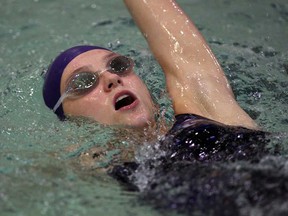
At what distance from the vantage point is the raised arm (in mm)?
2434

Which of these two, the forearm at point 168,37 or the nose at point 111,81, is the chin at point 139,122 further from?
the forearm at point 168,37

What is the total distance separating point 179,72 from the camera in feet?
8.34

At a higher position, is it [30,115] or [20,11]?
[30,115]

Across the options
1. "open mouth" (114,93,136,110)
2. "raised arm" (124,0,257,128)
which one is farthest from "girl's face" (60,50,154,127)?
"raised arm" (124,0,257,128)

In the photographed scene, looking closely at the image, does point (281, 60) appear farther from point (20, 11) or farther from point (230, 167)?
point (20, 11)

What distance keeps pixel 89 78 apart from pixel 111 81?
0.11m

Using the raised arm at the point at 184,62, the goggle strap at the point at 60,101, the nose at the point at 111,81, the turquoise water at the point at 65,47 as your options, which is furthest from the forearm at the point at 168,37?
the goggle strap at the point at 60,101

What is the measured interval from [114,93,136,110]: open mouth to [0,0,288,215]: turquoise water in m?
0.14

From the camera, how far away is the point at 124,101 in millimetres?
2396

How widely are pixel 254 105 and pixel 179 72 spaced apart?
0.52 meters

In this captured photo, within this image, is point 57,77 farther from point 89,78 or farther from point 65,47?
point 65,47

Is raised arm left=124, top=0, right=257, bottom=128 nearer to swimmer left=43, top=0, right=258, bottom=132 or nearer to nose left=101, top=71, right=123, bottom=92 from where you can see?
swimmer left=43, top=0, right=258, bottom=132

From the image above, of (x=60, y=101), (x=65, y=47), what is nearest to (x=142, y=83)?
(x=60, y=101)

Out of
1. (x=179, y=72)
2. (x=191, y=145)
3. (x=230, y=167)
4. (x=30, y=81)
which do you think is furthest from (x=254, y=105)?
(x=30, y=81)
